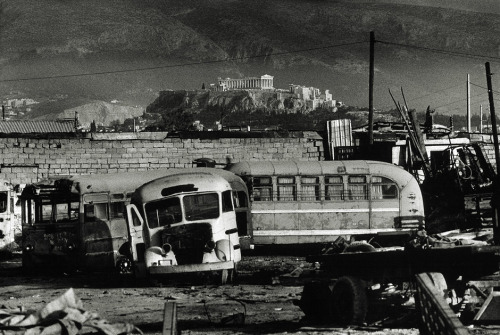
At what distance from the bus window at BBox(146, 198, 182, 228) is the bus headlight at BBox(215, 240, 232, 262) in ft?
3.52

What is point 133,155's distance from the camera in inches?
1460

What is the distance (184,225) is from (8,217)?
10413 mm

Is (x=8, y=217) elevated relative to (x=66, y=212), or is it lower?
lower

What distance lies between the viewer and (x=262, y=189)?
2617 centimetres

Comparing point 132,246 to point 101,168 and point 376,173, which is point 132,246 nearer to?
point 376,173

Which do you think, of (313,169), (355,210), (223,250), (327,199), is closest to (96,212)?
(223,250)

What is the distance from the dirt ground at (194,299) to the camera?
43.4ft

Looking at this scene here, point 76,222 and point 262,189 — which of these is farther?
point 262,189

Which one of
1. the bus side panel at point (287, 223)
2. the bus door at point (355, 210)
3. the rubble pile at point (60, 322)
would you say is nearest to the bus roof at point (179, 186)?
the bus side panel at point (287, 223)

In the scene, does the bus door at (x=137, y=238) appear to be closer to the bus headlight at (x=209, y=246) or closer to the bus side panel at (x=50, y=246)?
the bus headlight at (x=209, y=246)

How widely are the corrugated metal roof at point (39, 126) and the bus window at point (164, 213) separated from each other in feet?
159

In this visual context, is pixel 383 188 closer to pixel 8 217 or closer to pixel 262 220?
pixel 262 220

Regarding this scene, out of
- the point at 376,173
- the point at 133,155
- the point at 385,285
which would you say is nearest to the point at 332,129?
the point at 133,155

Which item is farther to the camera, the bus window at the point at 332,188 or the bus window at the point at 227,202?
the bus window at the point at 332,188
